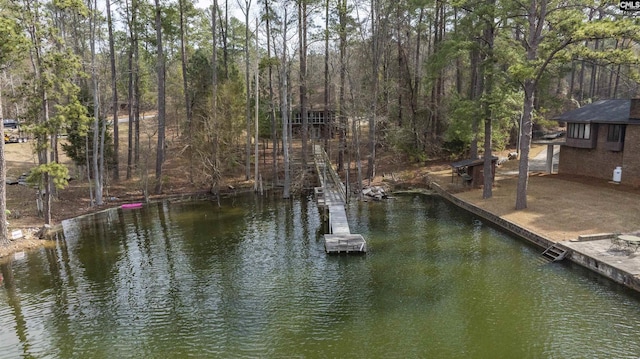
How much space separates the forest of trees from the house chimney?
2091 millimetres

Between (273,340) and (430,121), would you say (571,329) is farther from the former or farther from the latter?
(430,121)

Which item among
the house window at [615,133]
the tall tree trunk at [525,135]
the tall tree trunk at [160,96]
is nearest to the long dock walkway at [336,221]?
the tall tree trunk at [525,135]

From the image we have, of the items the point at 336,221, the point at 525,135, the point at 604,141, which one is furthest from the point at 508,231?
the point at 604,141

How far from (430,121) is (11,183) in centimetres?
3157

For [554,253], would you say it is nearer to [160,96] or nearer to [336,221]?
[336,221]

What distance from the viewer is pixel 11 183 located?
26469 mm

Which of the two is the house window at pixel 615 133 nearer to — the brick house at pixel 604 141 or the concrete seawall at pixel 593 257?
the brick house at pixel 604 141

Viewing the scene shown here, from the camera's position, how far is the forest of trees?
56.7 ft

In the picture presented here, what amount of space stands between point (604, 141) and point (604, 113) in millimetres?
1714

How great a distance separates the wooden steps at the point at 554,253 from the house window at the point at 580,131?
1299 cm

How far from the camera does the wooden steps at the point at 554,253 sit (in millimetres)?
14509

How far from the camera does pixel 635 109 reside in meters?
21.5

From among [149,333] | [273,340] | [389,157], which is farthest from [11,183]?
[389,157]

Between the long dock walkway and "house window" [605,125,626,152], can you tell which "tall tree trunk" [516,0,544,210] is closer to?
"house window" [605,125,626,152]
